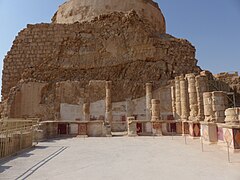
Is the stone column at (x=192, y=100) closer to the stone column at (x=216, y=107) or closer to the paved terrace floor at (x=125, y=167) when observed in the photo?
the stone column at (x=216, y=107)

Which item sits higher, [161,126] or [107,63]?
[107,63]

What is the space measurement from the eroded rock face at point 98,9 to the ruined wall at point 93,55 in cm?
429

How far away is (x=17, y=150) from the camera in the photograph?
872cm

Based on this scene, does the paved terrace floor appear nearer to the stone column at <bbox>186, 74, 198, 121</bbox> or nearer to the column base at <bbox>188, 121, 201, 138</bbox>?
the column base at <bbox>188, 121, 201, 138</bbox>

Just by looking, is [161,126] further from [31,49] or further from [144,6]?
[144,6]

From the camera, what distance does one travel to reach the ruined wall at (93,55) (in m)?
24.4

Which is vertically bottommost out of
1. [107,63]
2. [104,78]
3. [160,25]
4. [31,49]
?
[104,78]

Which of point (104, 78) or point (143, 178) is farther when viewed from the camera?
point (104, 78)

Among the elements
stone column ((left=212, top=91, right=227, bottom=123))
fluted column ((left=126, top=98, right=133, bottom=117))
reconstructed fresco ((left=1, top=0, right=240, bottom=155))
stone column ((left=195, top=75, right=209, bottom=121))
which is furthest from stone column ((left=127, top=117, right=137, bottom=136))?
stone column ((left=212, top=91, right=227, bottom=123))

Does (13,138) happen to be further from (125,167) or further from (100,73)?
(100,73)

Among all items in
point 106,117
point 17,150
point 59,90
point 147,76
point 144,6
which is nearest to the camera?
point 17,150

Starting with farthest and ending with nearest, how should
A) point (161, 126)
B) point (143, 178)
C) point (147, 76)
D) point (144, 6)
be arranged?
point (144, 6), point (147, 76), point (161, 126), point (143, 178)

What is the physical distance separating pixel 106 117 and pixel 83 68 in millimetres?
6822

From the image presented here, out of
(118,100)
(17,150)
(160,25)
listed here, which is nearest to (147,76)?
(118,100)
